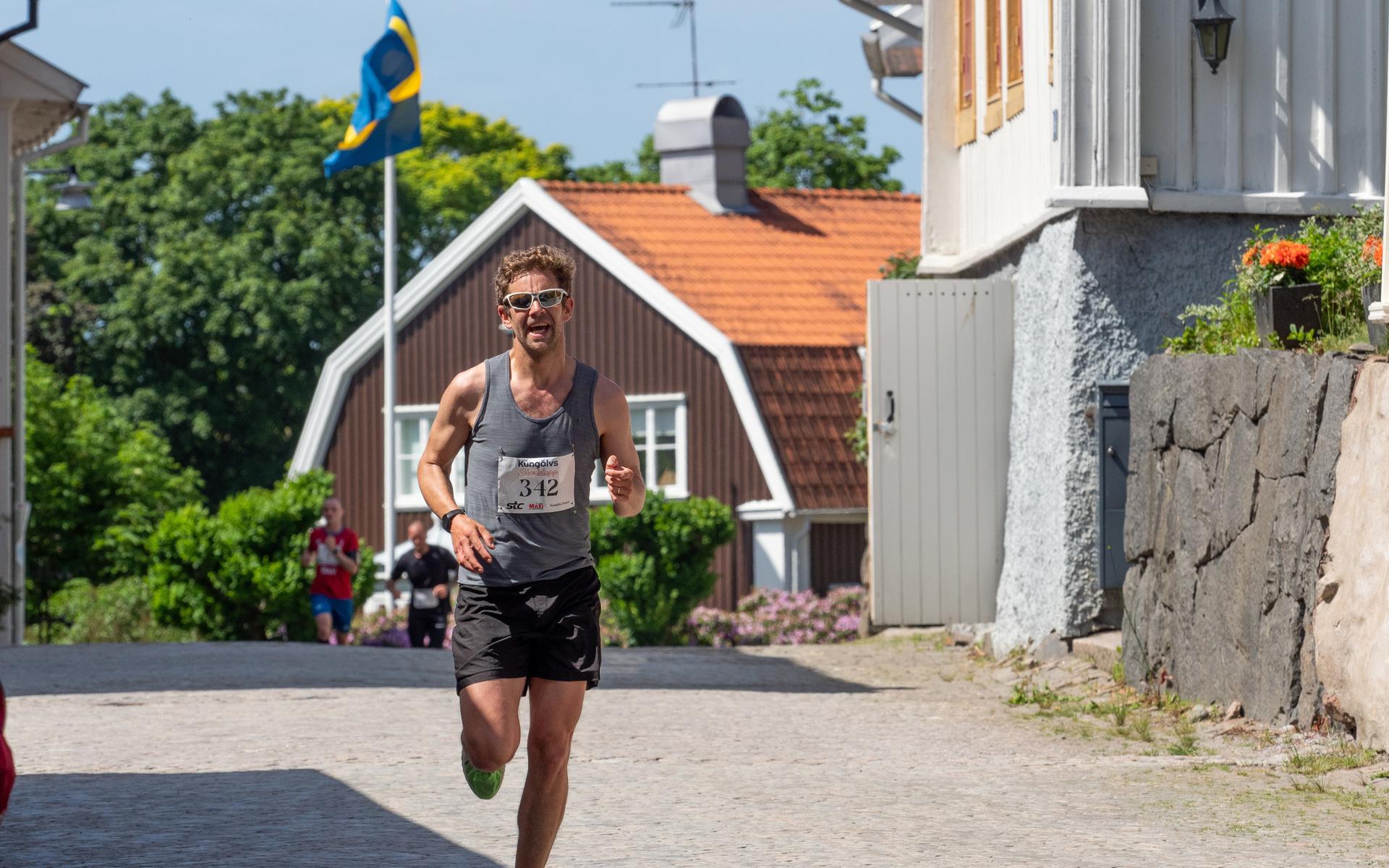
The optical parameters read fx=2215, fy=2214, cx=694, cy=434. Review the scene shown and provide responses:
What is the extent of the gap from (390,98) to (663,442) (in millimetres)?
6340

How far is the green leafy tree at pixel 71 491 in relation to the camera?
3228cm

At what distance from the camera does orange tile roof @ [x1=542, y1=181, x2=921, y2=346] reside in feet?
99.9

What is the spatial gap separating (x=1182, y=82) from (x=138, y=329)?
127 feet

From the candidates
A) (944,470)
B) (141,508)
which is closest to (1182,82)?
(944,470)

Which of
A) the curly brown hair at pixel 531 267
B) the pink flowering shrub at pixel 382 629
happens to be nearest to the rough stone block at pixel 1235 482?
the curly brown hair at pixel 531 267

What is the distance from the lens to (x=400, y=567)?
68.6 ft

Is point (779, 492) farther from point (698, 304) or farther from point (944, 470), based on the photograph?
point (944, 470)

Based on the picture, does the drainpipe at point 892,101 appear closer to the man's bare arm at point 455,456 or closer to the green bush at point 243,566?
the green bush at point 243,566

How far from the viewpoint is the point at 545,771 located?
20.1 ft

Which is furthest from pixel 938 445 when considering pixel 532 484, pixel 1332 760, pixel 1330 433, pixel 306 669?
Answer: pixel 532 484

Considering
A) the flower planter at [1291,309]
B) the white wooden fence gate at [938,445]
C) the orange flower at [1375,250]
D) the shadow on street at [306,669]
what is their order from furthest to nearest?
the white wooden fence gate at [938,445] < the shadow on street at [306,669] < the flower planter at [1291,309] < the orange flower at [1375,250]

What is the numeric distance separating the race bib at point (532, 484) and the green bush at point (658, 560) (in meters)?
18.2

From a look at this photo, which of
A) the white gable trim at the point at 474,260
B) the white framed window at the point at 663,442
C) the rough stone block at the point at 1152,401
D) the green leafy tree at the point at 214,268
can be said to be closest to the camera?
the rough stone block at the point at 1152,401

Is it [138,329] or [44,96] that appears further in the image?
[138,329]
